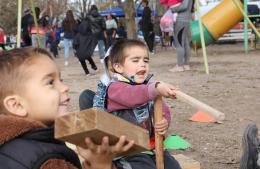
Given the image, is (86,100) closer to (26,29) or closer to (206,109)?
(206,109)

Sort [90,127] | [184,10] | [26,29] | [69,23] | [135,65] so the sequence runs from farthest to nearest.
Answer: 1. [26,29]
2. [69,23]
3. [184,10]
4. [135,65]
5. [90,127]

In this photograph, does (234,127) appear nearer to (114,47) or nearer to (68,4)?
(114,47)

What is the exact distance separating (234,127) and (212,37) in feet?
27.4

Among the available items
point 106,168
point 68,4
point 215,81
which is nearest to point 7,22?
point 68,4

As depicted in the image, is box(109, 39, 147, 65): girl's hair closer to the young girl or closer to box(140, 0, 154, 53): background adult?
the young girl

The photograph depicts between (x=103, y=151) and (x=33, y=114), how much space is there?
26cm

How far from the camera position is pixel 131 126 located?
163 centimetres

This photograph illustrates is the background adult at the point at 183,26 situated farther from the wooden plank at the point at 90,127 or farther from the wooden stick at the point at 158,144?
the wooden plank at the point at 90,127

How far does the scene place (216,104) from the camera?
20.3 feet

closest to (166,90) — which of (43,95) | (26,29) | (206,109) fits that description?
(206,109)

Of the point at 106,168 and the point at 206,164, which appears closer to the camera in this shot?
the point at 106,168

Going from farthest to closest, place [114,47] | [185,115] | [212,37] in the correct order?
[212,37]
[185,115]
[114,47]

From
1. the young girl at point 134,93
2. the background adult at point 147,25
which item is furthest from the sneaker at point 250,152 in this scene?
the background adult at point 147,25

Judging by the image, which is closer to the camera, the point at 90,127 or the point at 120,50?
the point at 90,127
